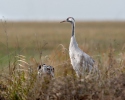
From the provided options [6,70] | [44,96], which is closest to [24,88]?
[44,96]

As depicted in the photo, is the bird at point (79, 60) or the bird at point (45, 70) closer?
the bird at point (45, 70)

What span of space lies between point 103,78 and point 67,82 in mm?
646

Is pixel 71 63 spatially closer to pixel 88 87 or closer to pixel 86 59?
pixel 86 59

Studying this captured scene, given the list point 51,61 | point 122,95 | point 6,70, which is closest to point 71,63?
point 51,61

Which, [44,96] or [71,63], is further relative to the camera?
[71,63]

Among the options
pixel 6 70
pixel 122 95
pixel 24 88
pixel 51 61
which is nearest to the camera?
pixel 122 95

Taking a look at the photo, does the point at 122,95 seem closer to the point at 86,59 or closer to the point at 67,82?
the point at 67,82

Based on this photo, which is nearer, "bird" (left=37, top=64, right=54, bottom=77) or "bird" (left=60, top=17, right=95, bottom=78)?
"bird" (left=37, top=64, right=54, bottom=77)

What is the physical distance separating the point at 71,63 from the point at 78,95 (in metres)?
2.47

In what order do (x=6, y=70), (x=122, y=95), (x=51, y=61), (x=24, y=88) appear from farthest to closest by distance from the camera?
1. (x=51, y=61)
2. (x=6, y=70)
3. (x=24, y=88)
4. (x=122, y=95)

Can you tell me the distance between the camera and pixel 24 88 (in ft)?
25.7

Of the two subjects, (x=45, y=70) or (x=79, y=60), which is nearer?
(x=45, y=70)

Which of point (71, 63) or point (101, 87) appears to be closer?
point (101, 87)

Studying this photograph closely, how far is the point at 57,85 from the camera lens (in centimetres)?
748
